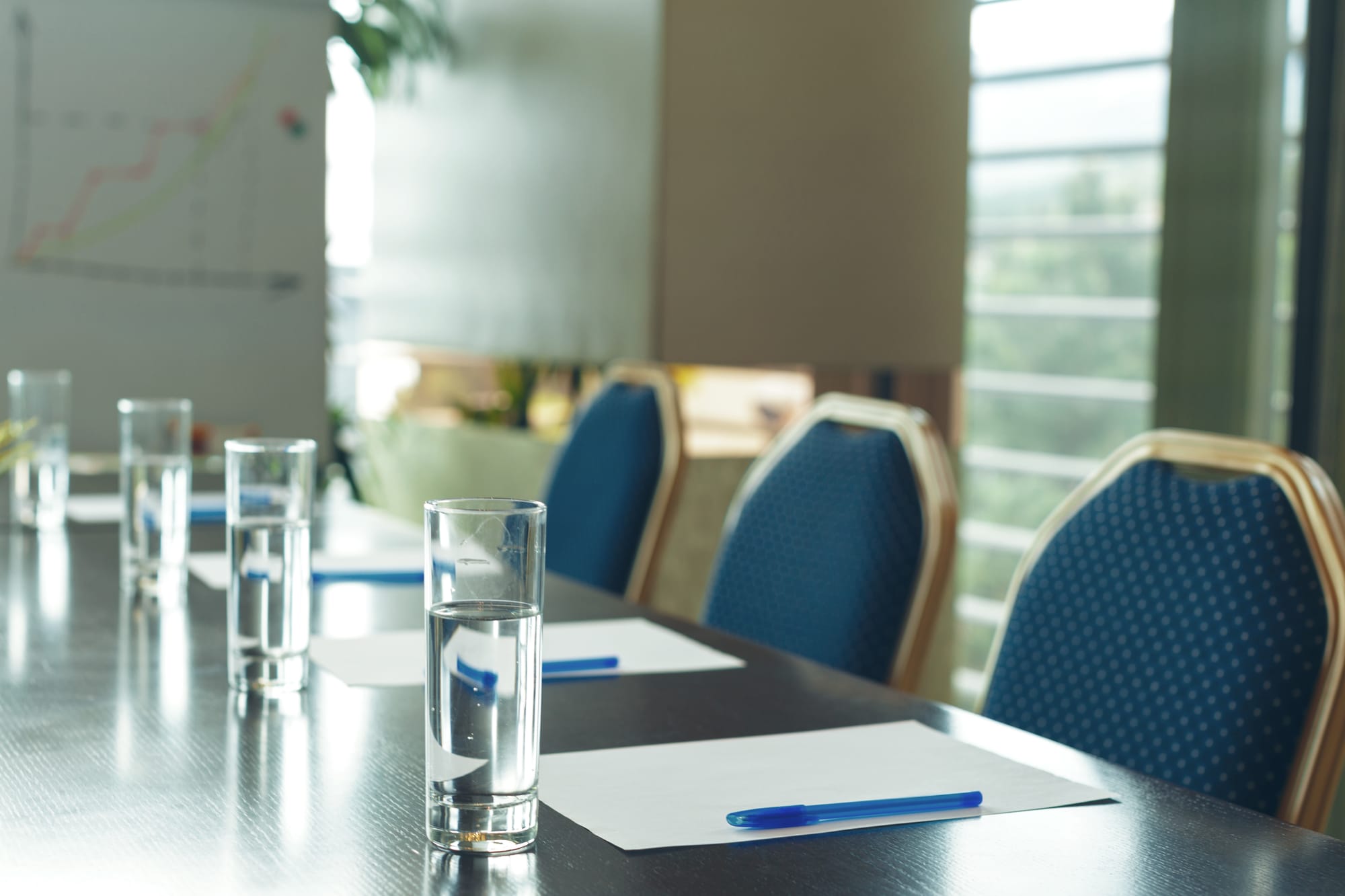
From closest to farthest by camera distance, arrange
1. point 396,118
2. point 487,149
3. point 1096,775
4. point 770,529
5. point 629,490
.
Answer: point 1096,775, point 770,529, point 629,490, point 487,149, point 396,118

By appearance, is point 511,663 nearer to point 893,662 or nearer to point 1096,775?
point 1096,775

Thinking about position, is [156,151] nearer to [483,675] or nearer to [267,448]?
[267,448]

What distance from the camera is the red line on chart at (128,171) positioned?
11.5 ft

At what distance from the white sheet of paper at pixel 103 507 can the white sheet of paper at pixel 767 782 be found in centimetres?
142

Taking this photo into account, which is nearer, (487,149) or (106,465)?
(106,465)

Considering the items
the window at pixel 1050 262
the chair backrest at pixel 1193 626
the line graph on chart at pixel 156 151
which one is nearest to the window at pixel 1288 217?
the window at pixel 1050 262

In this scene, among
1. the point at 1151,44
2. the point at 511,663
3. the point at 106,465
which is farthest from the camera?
the point at 106,465

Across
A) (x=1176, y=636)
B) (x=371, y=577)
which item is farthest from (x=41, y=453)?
(x=1176, y=636)

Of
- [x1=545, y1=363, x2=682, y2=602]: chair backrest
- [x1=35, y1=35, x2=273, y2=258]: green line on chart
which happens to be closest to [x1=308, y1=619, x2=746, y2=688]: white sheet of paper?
[x1=545, y1=363, x2=682, y2=602]: chair backrest

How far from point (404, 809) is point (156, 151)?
9.92ft

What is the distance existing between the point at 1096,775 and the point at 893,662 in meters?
0.66

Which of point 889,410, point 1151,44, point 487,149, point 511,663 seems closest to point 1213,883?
point 511,663

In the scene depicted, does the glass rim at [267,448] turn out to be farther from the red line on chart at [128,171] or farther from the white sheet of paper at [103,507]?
the red line on chart at [128,171]

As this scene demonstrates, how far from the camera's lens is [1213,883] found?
0.84 m
